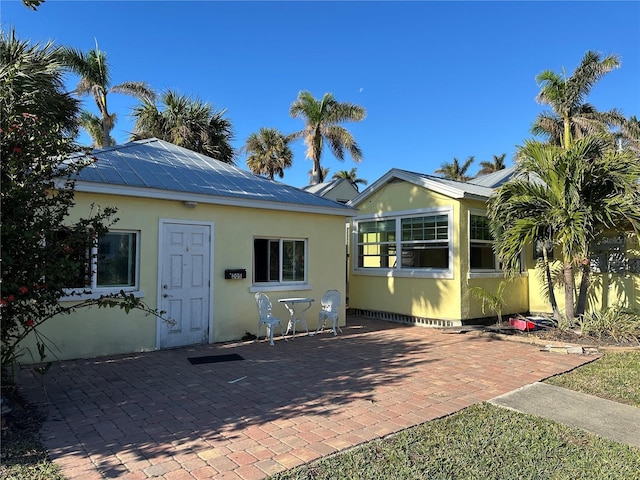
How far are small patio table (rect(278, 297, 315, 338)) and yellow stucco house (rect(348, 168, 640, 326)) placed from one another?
10.5 feet

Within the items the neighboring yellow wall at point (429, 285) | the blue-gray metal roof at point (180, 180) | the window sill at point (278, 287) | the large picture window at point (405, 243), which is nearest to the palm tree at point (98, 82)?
the blue-gray metal roof at point (180, 180)

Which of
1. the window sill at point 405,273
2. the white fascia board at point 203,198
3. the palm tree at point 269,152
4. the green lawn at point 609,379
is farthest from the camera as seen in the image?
the palm tree at point 269,152

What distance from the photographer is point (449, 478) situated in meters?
3.22

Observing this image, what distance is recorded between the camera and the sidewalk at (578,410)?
165 inches

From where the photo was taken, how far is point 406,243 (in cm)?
1159

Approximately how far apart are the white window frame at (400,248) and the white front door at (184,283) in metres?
5.51

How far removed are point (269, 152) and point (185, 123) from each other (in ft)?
44.3

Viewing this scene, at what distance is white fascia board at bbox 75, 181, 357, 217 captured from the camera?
7.04m

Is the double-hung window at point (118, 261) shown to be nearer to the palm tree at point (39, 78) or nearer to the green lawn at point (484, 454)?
the palm tree at point (39, 78)

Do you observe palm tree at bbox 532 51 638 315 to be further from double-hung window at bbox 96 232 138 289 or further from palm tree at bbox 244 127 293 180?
double-hung window at bbox 96 232 138 289

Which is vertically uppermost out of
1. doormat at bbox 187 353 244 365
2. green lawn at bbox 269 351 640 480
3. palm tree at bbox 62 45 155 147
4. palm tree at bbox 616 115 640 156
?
palm tree at bbox 62 45 155 147

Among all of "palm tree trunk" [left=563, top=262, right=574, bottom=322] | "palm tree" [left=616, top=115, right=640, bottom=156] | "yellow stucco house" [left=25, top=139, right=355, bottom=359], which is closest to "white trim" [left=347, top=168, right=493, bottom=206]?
"yellow stucco house" [left=25, top=139, right=355, bottom=359]

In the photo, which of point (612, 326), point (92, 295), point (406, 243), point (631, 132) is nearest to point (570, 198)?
point (612, 326)

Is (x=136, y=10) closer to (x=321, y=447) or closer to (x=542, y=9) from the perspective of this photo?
(x=542, y=9)
